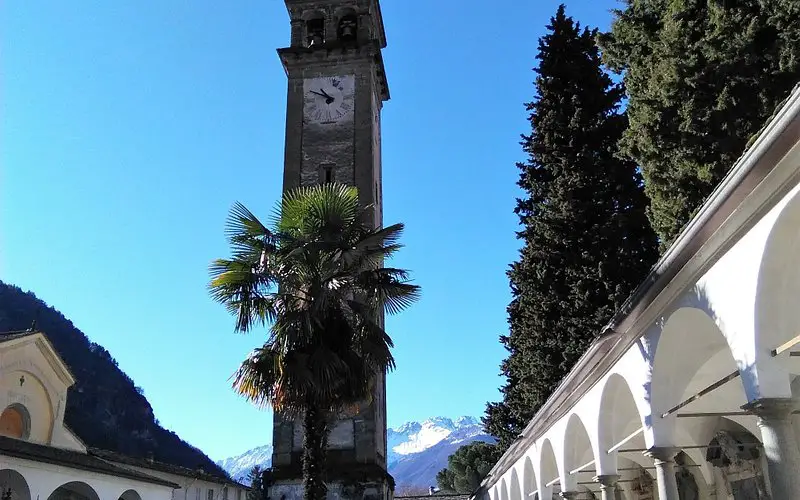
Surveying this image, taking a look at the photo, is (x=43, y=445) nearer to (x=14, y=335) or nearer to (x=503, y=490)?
(x=14, y=335)

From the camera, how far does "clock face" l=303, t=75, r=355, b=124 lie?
29.4m

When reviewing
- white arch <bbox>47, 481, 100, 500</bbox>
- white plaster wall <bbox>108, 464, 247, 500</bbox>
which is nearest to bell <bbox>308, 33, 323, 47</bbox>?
white plaster wall <bbox>108, 464, 247, 500</bbox>

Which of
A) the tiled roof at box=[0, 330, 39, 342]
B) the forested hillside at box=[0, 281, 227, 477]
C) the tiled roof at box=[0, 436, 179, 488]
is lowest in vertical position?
the tiled roof at box=[0, 436, 179, 488]

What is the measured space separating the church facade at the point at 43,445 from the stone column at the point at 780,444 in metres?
15.1

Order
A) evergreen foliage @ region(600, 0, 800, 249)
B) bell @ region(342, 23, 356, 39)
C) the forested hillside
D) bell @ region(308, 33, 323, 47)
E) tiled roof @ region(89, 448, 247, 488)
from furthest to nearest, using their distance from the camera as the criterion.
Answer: the forested hillside < bell @ region(308, 33, 323, 47) < bell @ region(342, 23, 356, 39) < tiled roof @ region(89, 448, 247, 488) < evergreen foliage @ region(600, 0, 800, 249)

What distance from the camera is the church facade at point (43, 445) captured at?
16469mm

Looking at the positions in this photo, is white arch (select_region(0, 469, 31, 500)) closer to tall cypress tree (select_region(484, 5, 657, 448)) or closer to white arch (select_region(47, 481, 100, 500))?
white arch (select_region(47, 481, 100, 500))

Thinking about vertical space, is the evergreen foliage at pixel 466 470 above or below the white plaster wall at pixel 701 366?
above

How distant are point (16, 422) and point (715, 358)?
1901cm

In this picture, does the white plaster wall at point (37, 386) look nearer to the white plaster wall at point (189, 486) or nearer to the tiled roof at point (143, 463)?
the tiled roof at point (143, 463)

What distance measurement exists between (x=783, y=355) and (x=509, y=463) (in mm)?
16599

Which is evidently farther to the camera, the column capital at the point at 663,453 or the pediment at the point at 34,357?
the pediment at the point at 34,357

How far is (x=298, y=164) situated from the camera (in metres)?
28.8

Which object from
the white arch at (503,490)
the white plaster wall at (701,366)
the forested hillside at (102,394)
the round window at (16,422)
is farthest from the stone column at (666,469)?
the forested hillside at (102,394)
